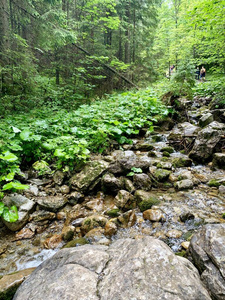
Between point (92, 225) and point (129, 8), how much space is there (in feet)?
58.3

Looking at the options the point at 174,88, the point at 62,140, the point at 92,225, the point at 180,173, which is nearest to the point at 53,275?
the point at 92,225

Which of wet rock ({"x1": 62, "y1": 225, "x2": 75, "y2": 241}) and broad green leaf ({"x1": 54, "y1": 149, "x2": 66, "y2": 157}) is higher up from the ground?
broad green leaf ({"x1": 54, "y1": 149, "x2": 66, "y2": 157})

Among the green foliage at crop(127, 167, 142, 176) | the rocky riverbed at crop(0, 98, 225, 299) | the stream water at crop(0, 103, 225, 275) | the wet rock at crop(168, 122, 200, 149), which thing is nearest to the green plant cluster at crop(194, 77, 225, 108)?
the wet rock at crop(168, 122, 200, 149)

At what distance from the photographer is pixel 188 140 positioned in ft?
18.8

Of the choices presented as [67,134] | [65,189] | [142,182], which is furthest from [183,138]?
[65,189]

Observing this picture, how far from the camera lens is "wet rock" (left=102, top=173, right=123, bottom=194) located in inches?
146

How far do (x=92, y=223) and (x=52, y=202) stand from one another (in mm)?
988

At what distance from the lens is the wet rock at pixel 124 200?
3.27 metres

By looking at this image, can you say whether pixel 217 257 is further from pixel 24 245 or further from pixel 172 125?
pixel 172 125

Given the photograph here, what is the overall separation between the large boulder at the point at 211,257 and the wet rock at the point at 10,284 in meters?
2.00

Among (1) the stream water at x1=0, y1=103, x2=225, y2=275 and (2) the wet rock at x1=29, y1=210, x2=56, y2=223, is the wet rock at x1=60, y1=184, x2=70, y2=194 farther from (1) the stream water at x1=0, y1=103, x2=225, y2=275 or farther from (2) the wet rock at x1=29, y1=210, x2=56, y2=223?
(2) the wet rock at x1=29, y1=210, x2=56, y2=223

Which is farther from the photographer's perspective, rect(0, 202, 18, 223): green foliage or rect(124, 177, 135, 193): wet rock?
rect(124, 177, 135, 193): wet rock

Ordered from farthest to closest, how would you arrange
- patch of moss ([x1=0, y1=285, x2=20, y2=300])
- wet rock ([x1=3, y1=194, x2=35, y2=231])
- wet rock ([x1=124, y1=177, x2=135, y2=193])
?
wet rock ([x1=124, y1=177, x2=135, y2=193]), wet rock ([x1=3, y1=194, x2=35, y2=231]), patch of moss ([x1=0, y1=285, x2=20, y2=300])

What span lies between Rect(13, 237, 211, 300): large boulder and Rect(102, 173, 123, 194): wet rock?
187cm
